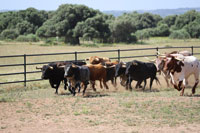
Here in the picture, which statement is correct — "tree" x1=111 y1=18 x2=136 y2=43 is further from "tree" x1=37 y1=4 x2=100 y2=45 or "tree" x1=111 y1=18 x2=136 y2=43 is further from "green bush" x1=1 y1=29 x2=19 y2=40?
"green bush" x1=1 y1=29 x2=19 y2=40

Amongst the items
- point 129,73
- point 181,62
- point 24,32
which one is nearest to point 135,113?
point 181,62

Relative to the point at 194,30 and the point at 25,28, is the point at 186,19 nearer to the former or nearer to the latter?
the point at 194,30

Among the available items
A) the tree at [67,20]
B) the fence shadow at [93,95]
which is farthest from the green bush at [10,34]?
the fence shadow at [93,95]

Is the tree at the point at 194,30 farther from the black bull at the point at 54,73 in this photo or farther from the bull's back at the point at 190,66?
the black bull at the point at 54,73

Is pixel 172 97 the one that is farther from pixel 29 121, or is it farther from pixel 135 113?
pixel 29 121

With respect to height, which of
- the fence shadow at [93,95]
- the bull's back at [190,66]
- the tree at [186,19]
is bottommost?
the fence shadow at [93,95]

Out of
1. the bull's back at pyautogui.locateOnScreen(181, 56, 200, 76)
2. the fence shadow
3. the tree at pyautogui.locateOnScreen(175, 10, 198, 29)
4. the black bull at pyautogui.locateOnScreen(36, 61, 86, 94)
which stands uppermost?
the tree at pyautogui.locateOnScreen(175, 10, 198, 29)

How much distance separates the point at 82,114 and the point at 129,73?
5028 millimetres

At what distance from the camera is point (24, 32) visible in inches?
2790

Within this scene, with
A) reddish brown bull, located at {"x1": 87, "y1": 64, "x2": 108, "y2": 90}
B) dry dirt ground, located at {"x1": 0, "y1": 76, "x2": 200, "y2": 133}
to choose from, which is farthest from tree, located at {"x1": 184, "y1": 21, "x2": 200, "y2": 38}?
dry dirt ground, located at {"x1": 0, "y1": 76, "x2": 200, "y2": 133}

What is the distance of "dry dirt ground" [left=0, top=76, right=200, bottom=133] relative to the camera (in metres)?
8.32

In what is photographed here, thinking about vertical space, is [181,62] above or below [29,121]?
above

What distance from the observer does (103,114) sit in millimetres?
9711

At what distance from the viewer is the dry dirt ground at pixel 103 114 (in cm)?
832
